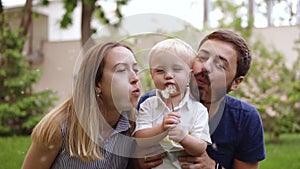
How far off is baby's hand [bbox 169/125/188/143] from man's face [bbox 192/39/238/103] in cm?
21

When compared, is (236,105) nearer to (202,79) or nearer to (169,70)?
(202,79)

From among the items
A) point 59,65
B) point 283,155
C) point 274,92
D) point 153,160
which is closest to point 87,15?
point 274,92

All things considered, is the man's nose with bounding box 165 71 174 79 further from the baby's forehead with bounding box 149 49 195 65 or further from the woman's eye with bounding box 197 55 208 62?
the woman's eye with bounding box 197 55 208 62

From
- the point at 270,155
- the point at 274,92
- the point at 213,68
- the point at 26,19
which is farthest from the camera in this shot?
the point at 26,19

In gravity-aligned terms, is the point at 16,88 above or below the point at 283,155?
above

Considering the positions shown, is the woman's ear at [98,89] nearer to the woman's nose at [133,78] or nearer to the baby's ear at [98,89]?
the baby's ear at [98,89]

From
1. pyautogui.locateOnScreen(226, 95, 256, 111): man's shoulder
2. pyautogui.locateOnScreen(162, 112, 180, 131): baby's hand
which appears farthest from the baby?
pyautogui.locateOnScreen(226, 95, 256, 111): man's shoulder

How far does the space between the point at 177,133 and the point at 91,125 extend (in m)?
0.40

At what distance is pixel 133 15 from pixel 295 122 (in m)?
5.47

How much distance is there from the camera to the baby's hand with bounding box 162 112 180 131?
4.84 ft

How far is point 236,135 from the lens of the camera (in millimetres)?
1889

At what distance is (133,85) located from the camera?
64.0 inches

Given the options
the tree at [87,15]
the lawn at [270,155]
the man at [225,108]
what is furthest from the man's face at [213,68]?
the tree at [87,15]

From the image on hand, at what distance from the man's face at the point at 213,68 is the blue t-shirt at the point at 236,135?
14 centimetres
